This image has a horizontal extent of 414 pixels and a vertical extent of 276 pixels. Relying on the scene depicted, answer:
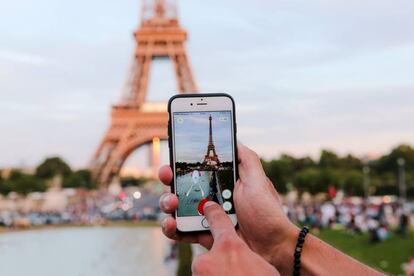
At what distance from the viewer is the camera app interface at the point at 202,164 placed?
2201mm

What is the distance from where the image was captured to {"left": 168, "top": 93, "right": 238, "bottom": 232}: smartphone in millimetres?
2195

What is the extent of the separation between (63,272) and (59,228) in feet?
64.5

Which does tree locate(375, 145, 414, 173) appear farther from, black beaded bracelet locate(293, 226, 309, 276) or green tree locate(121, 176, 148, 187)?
black beaded bracelet locate(293, 226, 309, 276)

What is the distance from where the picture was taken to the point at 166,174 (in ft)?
7.24

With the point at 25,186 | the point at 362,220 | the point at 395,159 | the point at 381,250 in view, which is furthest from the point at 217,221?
the point at 395,159

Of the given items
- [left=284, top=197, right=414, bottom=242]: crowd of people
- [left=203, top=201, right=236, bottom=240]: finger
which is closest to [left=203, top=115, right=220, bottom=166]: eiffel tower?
[left=203, top=201, right=236, bottom=240]: finger

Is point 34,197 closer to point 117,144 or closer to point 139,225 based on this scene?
point 117,144

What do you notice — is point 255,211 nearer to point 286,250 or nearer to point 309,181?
point 286,250

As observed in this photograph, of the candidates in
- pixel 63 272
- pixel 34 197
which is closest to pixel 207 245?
pixel 63 272

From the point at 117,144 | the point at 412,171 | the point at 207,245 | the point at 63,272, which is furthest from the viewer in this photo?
the point at 412,171

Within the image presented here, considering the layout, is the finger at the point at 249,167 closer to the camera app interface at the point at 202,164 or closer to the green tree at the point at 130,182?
the camera app interface at the point at 202,164

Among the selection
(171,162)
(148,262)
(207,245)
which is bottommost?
(148,262)

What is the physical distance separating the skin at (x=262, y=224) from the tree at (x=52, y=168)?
66313 millimetres

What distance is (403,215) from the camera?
16.6 metres
